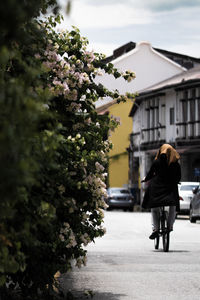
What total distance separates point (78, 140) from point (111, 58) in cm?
7409

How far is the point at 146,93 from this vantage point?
55.3 m

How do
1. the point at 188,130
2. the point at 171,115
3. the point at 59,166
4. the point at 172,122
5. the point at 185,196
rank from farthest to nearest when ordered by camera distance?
the point at 171,115
the point at 172,122
the point at 188,130
the point at 185,196
the point at 59,166

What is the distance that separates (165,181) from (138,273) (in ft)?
13.0

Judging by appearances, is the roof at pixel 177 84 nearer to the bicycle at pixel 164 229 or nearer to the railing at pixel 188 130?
the railing at pixel 188 130

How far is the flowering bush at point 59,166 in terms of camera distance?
15.3 ft

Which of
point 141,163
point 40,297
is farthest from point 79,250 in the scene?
point 141,163

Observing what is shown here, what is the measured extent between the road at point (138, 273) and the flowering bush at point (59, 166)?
0.91 metres

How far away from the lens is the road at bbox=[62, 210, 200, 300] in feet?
28.3

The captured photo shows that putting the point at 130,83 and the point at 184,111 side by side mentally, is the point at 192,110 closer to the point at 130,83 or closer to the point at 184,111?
the point at 184,111

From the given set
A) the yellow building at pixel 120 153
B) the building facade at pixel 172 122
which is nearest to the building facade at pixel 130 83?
the yellow building at pixel 120 153

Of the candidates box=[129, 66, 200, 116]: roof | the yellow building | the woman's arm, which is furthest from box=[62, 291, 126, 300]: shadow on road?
the yellow building

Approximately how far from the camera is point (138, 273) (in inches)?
420

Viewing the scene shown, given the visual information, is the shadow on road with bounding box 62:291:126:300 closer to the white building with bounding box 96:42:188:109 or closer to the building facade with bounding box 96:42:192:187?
the building facade with bounding box 96:42:192:187

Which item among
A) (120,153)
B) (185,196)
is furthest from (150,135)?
(185,196)
